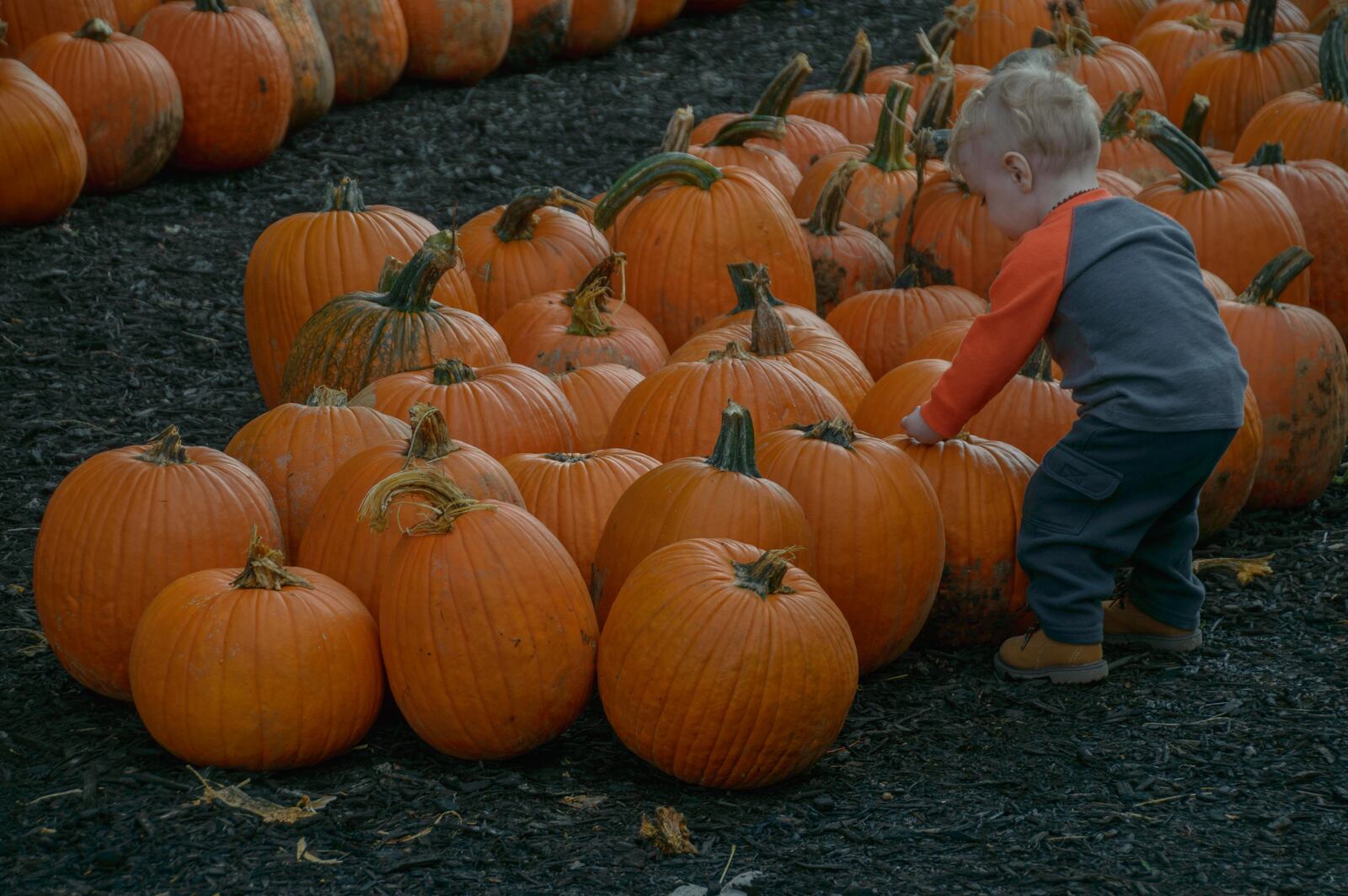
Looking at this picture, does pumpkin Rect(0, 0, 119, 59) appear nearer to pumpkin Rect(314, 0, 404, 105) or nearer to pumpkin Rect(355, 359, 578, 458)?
pumpkin Rect(314, 0, 404, 105)

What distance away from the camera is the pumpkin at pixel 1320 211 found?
5.64 meters

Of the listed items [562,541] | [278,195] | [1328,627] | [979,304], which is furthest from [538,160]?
[1328,627]

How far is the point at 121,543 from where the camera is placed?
3.41m

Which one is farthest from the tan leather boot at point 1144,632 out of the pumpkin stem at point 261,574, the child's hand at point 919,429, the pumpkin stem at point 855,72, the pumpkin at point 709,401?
the pumpkin stem at point 855,72

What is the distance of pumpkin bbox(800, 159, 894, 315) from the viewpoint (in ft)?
18.3

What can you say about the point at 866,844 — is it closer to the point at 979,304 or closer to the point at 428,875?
the point at 428,875

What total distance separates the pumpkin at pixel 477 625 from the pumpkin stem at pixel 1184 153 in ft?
10.3

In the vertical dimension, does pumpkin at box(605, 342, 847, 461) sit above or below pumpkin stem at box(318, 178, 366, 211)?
below

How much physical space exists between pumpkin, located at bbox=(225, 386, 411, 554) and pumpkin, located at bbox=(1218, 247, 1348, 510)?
264 centimetres

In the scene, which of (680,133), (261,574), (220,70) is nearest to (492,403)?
(261,574)

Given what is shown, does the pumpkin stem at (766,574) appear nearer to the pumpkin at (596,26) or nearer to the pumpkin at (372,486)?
the pumpkin at (372,486)

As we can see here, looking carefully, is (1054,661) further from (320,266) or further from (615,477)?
(320,266)

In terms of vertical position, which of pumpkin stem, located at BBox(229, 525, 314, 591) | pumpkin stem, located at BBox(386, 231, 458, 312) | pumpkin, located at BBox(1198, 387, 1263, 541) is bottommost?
pumpkin, located at BBox(1198, 387, 1263, 541)

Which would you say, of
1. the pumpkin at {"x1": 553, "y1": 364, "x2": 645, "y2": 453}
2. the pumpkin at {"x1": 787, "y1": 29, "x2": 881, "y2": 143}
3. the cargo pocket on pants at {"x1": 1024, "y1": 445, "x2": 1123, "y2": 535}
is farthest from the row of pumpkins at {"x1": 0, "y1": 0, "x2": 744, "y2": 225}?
the cargo pocket on pants at {"x1": 1024, "y1": 445, "x2": 1123, "y2": 535}
